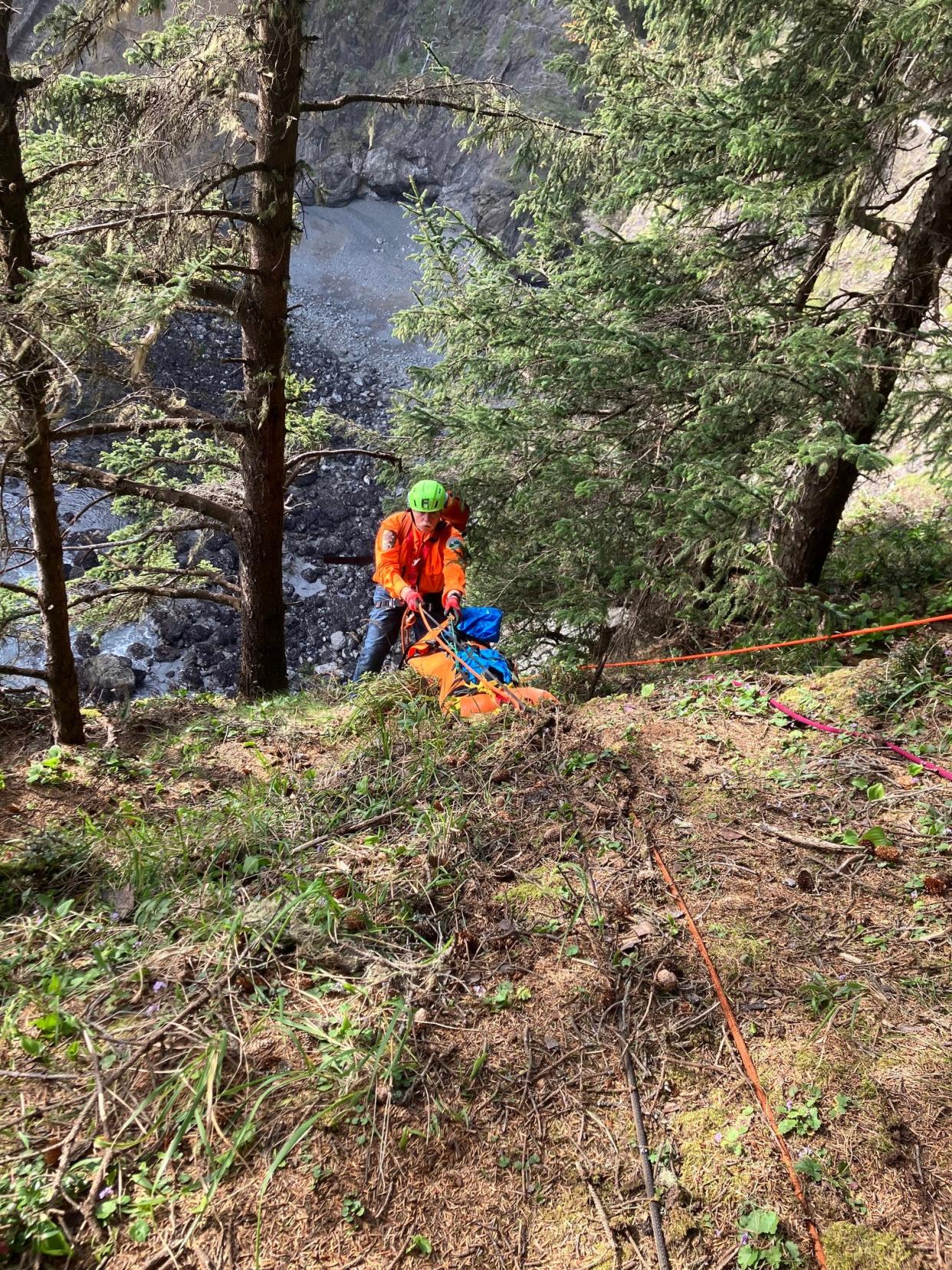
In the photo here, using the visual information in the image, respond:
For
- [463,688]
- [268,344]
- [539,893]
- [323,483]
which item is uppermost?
[268,344]

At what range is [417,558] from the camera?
248 inches

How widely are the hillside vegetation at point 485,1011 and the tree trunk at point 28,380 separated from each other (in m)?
1.46

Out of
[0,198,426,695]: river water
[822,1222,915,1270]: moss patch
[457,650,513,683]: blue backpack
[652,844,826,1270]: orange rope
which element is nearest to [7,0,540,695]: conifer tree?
[0,198,426,695]: river water

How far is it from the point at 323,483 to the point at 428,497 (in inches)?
580

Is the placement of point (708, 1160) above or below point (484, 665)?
above

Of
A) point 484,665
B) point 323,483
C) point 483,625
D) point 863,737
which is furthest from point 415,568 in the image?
point 323,483

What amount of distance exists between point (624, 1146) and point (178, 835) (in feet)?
6.92

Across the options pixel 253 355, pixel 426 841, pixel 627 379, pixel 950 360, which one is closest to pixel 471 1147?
pixel 426 841

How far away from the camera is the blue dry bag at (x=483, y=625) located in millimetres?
5391

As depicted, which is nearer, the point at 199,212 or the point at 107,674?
the point at 199,212

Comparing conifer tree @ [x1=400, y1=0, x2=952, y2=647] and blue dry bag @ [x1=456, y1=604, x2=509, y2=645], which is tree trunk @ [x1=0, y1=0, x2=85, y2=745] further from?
conifer tree @ [x1=400, y1=0, x2=952, y2=647]

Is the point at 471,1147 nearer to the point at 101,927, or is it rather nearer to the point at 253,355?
the point at 101,927

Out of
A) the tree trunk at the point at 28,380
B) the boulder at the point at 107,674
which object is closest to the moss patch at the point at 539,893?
the tree trunk at the point at 28,380

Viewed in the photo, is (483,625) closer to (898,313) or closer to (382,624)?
(382,624)
